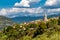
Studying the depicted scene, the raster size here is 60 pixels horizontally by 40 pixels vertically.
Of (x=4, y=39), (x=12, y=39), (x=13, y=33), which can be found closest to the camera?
(x=12, y=39)

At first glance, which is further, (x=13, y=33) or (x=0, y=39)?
(x=13, y=33)

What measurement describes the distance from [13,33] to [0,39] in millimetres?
15183

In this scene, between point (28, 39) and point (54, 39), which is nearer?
point (54, 39)

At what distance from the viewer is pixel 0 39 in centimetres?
13812

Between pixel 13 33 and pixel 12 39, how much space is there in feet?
79.3

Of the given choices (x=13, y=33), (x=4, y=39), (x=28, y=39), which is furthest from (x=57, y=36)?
(x=13, y=33)

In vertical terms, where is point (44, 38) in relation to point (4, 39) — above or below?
above

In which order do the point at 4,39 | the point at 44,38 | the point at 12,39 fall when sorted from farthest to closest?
1. the point at 4,39
2. the point at 12,39
3. the point at 44,38

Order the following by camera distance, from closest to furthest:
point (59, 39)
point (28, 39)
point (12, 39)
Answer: point (59, 39) → point (28, 39) → point (12, 39)

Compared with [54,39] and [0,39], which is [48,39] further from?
[0,39]

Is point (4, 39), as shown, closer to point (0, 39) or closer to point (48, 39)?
point (0, 39)

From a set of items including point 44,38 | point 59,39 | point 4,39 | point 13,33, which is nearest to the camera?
point 59,39

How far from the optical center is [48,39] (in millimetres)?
66625

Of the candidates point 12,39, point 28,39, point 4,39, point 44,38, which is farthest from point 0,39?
point 44,38
